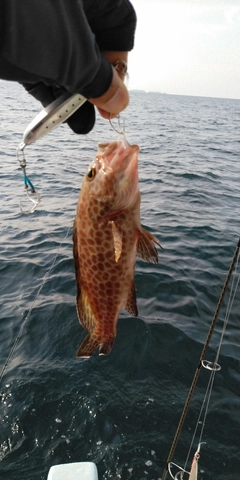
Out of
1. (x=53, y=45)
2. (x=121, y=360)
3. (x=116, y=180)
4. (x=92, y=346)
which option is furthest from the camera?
(x=121, y=360)

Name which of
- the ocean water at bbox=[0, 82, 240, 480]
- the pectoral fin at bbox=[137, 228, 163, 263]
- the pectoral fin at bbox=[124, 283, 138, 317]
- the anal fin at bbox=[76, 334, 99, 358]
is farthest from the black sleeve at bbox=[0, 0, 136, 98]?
the ocean water at bbox=[0, 82, 240, 480]

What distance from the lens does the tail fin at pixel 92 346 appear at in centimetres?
222

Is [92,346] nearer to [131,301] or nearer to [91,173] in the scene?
[131,301]

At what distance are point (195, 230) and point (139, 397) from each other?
590 cm

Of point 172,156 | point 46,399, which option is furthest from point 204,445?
point 172,156

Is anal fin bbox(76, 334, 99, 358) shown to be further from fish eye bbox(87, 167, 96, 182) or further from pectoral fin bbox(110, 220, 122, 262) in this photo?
fish eye bbox(87, 167, 96, 182)

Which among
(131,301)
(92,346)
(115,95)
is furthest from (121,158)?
(92,346)

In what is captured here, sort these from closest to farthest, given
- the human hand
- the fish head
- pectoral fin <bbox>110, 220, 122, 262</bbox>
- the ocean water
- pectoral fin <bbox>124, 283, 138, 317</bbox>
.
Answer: the human hand, pectoral fin <bbox>110, 220, 122, 262</bbox>, the fish head, pectoral fin <bbox>124, 283, 138, 317</bbox>, the ocean water

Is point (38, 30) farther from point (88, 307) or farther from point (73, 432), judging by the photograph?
point (73, 432)

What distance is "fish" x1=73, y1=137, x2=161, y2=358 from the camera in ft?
7.04

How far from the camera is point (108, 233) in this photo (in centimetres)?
216

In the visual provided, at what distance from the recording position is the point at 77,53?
129cm

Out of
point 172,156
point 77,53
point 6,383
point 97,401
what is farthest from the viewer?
point 172,156

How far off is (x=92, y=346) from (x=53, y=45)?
5.30ft
